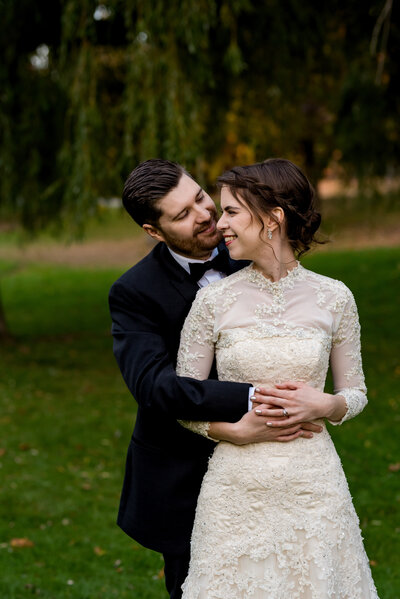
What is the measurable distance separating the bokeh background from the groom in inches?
62.5

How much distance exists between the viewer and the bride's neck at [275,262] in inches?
94.5

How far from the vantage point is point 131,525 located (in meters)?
2.76

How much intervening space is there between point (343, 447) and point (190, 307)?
12.4 feet

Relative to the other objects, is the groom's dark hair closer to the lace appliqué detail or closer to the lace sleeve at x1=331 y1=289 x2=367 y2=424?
the lace sleeve at x1=331 y1=289 x2=367 y2=424

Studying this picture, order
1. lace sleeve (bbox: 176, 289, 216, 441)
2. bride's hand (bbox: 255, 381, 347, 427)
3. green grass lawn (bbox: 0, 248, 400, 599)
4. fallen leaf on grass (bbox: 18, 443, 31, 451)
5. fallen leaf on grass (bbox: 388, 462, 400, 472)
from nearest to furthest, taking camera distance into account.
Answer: bride's hand (bbox: 255, 381, 347, 427) → lace sleeve (bbox: 176, 289, 216, 441) → green grass lawn (bbox: 0, 248, 400, 599) → fallen leaf on grass (bbox: 388, 462, 400, 472) → fallen leaf on grass (bbox: 18, 443, 31, 451)

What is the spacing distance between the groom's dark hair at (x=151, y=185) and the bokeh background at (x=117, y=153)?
7.69ft

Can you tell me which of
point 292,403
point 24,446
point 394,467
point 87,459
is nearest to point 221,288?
point 292,403

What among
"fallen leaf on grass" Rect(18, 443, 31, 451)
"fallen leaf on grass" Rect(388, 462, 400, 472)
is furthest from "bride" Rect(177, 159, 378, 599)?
"fallen leaf on grass" Rect(18, 443, 31, 451)

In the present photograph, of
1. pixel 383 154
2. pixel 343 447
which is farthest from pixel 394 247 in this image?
pixel 343 447

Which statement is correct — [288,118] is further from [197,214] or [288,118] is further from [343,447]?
[197,214]

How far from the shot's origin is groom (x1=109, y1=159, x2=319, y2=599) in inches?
91.9

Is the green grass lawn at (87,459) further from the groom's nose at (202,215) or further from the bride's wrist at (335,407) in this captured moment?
the groom's nose at (202,215)

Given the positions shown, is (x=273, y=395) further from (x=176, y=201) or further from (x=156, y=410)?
(x=176, y=201)

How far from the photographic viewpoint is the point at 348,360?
2453 mm
